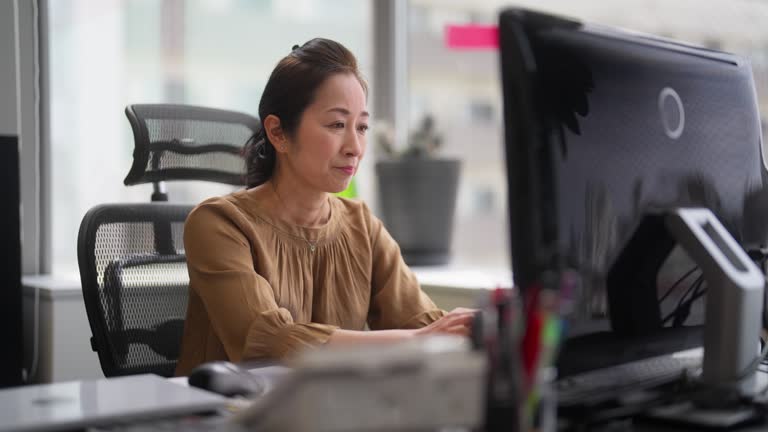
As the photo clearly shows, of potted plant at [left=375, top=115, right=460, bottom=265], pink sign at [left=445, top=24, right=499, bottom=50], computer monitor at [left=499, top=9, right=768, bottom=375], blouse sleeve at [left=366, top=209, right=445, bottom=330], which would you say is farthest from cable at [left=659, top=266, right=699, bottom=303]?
pink sign at [left=445, top=24, right=499, bottom=50]

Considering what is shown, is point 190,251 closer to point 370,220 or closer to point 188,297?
point 188,297

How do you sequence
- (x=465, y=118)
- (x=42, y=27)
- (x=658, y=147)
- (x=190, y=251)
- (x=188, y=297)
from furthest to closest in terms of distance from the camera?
(x=465, y=118) → (x=42, y=27) → (x=188, y=297) → (x=190, y=251) → (x=658, y=147)

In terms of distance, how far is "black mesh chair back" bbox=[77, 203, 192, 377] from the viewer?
1743 millimetres

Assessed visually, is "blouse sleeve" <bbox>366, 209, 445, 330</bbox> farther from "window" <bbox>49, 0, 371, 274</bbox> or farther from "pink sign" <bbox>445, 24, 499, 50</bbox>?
"pink sign" <bbox>445, 24, 499, 50</bbox>

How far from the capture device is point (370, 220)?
6.33 ft

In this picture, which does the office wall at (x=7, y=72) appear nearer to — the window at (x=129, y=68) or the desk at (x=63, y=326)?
the window at (x=129, y=68)

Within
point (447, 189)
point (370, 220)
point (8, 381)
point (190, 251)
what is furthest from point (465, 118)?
point (8, 381)

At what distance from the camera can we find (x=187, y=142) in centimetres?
191

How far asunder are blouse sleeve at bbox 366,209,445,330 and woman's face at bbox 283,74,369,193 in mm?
204

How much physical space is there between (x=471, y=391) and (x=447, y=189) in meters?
2.06

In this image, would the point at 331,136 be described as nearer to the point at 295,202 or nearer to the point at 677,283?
the point at 295,202

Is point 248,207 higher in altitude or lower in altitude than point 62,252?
higher

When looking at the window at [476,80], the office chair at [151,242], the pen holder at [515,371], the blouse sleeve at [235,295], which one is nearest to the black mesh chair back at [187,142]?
the office chair at [151,242]

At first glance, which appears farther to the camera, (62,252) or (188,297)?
(62,252)
